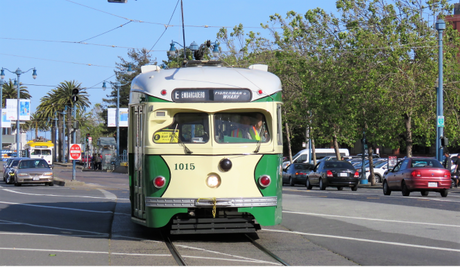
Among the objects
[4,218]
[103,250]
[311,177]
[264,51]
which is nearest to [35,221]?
[4,218]

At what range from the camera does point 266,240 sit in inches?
437

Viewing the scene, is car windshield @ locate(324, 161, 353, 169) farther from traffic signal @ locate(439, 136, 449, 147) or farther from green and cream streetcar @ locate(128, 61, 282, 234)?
green and cream streetcar @ locate(128, 61, 282, 234)

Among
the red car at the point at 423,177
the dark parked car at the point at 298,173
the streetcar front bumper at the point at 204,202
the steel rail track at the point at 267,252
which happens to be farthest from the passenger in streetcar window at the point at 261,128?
the dark parked car at the point at 298,173

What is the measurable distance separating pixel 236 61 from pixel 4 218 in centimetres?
3496

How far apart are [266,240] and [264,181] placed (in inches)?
44.0

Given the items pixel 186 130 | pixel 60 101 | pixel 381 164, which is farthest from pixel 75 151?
pixel 60 101

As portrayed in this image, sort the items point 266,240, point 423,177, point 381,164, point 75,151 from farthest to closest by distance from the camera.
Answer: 1. point 381,164
2. point 75,151
3. point 423,177
4. point 266,240

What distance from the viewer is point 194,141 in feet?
35.0

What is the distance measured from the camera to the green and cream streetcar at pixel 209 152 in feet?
34.4

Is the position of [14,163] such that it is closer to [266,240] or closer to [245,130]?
[266,240]

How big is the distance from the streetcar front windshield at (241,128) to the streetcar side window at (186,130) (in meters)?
0.21

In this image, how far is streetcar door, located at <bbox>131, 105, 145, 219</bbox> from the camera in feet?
36.3

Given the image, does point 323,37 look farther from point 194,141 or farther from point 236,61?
point 194,141

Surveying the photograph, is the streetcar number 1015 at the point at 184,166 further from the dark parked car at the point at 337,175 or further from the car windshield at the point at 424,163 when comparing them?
the dark parked car at the point at 337,175
